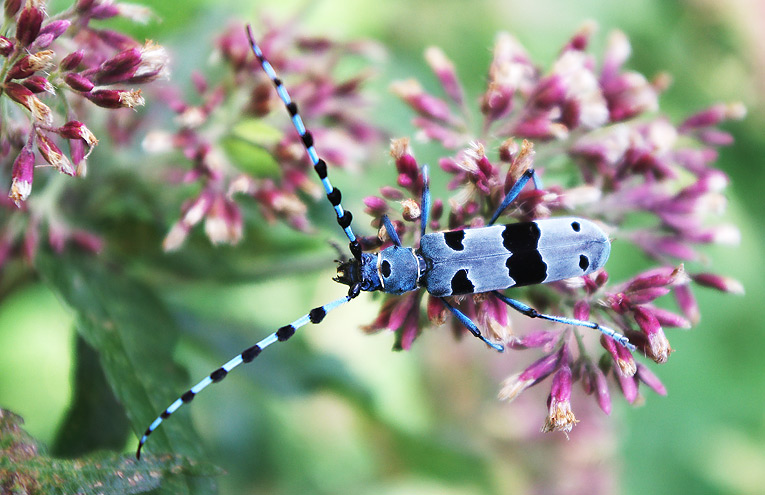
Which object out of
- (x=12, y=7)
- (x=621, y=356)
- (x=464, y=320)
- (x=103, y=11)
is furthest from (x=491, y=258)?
(x=12, y=7)

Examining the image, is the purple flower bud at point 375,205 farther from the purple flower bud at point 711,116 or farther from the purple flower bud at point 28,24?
the purple flower bud at point 711,116

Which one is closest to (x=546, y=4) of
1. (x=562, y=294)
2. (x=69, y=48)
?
(x=562, y=294)

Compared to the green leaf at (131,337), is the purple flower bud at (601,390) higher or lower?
higher

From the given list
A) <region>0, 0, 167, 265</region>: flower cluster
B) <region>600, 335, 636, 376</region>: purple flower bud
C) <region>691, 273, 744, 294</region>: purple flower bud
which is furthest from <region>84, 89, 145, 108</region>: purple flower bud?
<region>691, 273, 744, 294</region>: purple flower bud

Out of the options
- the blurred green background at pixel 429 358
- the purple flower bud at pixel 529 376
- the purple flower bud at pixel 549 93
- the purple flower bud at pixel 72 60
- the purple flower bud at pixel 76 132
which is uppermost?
the purple flower bud at pixel 549 93

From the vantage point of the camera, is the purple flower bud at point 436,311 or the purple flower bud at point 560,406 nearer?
the purple flower bud at point 560,406

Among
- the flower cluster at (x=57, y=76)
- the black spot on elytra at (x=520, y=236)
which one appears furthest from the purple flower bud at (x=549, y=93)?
the flower cluster at (x=57, y=76)

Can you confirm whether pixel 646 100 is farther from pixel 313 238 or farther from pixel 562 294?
pixel 313 238

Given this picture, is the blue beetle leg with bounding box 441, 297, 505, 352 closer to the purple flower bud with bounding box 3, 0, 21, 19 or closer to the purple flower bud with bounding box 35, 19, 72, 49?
the purple flower bud with bounding box 35, 19, 72, 49
